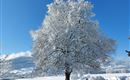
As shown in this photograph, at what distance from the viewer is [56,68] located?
35219 millimetres

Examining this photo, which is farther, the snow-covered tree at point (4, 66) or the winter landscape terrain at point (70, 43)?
the snow-covered tree at point (4, 66)

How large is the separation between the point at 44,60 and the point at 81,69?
4596 millimetres

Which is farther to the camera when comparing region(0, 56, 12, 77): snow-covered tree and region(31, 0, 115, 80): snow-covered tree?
region(0, 56, 12, 77): snow-covered tree

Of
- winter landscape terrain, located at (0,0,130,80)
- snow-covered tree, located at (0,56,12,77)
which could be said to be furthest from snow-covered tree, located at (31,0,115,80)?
snow-covered tree, located at (0,56,12,77)

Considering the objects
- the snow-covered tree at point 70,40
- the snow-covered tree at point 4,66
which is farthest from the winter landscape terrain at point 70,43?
the snow-covered tree at point 4,66

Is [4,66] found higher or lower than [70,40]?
lower

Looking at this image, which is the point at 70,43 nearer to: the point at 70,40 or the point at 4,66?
the point at 70,40

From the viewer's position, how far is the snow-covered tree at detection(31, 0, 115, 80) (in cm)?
3488

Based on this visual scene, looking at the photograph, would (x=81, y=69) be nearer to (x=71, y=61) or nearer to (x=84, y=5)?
(x=71, y=61)

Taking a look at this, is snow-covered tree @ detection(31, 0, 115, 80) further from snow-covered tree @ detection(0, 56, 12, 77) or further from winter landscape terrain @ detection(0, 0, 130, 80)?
snow-covered tree @ detection(0, 56, 12, 77)

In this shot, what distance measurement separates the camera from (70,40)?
115 feet

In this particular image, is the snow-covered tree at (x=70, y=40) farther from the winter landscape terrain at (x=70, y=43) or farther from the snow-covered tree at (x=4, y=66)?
the snow-covered tree at (x=4, y=66)

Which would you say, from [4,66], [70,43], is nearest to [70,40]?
[70,43]

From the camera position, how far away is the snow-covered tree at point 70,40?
3488 cm
